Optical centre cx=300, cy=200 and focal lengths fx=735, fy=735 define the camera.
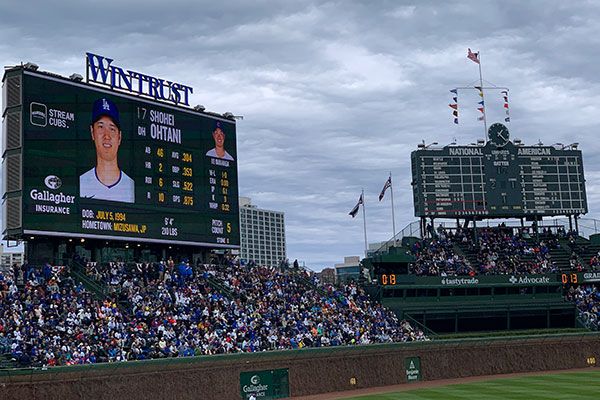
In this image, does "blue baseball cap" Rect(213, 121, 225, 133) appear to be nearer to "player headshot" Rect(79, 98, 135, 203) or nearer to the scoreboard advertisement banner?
"player headshot" Rect(79, 98, 135, 203)

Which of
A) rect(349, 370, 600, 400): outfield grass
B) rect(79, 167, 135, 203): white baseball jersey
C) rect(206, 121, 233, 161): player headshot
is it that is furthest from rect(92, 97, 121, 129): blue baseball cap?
rect(349, 370, 600, 400): outfield grass

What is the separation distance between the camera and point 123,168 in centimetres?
3981

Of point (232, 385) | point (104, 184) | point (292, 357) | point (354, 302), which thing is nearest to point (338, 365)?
point (292, 357)

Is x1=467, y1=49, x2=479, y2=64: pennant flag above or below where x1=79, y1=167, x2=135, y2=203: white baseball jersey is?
above

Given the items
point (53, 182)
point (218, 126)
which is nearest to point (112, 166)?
point (53, 182)

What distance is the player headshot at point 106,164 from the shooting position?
1506 inches

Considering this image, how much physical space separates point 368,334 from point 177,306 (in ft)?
42.6

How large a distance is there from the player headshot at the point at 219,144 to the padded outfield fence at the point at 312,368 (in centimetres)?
1403

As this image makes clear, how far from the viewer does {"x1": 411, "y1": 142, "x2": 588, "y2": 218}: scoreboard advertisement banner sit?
59.0m

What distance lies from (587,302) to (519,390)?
80.1 ft

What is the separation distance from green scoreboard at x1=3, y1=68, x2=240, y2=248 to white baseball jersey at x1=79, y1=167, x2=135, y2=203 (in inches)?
2.1

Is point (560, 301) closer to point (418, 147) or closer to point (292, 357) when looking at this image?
point (418, 147)

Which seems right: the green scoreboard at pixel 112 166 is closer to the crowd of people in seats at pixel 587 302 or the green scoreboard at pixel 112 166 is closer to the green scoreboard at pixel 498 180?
the green scoreboard at pixel 498 180

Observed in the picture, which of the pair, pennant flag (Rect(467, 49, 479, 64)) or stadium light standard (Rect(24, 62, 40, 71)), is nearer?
stadium light standard (Rect(24, 62, 40, 71))
